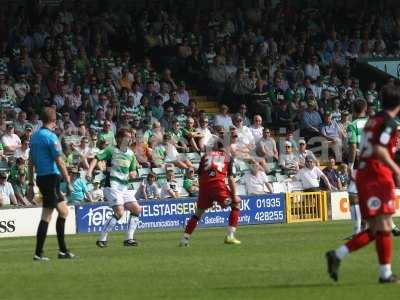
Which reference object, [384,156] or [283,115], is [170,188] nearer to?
[283,115]

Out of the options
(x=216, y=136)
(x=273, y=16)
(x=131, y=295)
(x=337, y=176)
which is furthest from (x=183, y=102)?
(x=131, y=295)

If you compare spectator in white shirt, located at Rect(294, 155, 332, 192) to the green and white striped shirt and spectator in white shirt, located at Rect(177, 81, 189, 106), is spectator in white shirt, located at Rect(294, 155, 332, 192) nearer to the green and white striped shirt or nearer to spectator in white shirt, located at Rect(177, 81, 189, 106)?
spectator in white shirt, located at Rect(177, 81, 189, 106)

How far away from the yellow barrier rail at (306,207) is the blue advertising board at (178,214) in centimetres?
22

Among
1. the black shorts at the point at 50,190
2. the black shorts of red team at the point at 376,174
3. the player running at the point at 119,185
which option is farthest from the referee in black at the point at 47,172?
the black shorts of red team at the point at 376,174

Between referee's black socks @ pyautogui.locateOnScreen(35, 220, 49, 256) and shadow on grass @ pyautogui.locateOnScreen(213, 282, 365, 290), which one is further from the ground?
referee's black socks @ pyautogui.locateOnScreen(35, 220, 49, 256)

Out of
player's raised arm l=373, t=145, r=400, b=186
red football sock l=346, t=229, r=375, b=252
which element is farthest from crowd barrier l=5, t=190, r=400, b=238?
player's raised arm l=373, t=145, r=400, b=186

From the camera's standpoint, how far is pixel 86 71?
31.7 m

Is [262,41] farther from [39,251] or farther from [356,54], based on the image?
[39,251]

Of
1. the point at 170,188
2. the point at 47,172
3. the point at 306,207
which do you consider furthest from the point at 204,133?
the point at 47,172

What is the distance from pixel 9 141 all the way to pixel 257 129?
7.02m

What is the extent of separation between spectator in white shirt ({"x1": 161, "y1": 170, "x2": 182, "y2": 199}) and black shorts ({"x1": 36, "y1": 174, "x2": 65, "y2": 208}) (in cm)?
1301

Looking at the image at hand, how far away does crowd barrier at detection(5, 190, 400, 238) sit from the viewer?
26.6 m

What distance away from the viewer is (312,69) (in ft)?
120

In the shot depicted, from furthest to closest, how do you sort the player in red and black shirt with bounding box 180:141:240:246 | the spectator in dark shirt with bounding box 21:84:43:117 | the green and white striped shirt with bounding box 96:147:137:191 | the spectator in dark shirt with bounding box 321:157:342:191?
the spectator in dark shirt with bounding box 321:157:342:191
the spectator in dark shirt with bounding box 21:84:43:117
the green and white striped shirt with bounding box 96:147:137:191
the player in red and black shirt with bounding box 180:141:240:246
